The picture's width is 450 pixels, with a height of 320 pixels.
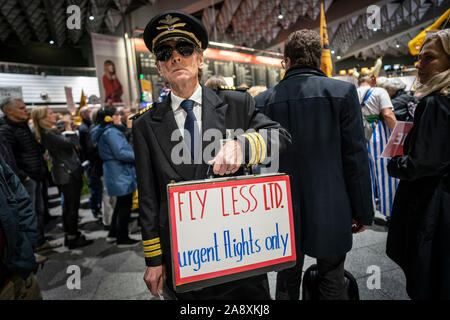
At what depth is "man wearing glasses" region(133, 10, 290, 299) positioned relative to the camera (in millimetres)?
1099

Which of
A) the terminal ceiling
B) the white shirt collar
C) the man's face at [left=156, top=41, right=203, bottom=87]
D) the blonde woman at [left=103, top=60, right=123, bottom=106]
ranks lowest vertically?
the white shirt collar

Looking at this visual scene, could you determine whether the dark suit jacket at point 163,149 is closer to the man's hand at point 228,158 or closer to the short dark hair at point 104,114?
the man's hand at point 228,158

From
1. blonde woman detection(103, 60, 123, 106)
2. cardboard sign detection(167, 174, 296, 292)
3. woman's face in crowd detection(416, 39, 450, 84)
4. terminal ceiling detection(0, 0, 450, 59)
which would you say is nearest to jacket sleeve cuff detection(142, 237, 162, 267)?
cardboard sign detection(167, 174, 296, 292)

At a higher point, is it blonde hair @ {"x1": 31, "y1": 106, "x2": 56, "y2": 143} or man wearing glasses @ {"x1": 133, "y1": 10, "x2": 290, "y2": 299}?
blonde hair @ {"x1": 31, "y1": 106, "x2": 56, "y2": 143}

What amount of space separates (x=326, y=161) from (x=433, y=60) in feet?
3.00

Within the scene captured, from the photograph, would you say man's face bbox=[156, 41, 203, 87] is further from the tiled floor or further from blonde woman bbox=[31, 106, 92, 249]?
blonde woman bbox=[31, 106, 92, 249]

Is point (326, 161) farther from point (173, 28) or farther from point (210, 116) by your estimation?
point (173, 28)

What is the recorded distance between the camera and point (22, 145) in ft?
10.3

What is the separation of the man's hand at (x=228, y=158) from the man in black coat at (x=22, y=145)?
10.3ft

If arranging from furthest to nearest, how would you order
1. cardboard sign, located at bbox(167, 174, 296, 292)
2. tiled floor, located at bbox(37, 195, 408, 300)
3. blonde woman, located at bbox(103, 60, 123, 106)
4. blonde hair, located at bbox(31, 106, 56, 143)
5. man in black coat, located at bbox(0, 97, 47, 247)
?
blonde woman, located at bbox(103, 60, 123, 106) < blonde hair, located at bbox(31, 106, 56, 143) < man in black coat, located at bbox(0, 97, 47, 247) < tiled floor, located at bbox(37, 195, 408, 300) < cardboard sign, located at bbox(167, 174, 296, 292)

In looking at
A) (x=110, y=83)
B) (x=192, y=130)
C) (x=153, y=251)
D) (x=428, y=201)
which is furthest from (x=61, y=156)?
(x=428, y=201)

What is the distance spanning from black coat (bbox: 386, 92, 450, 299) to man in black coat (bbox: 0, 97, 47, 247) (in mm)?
3817

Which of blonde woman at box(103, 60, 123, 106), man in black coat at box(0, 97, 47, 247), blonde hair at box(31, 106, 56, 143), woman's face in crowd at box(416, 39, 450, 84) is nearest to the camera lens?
woman's face in crowd at box(416, 39, 450, 84)
